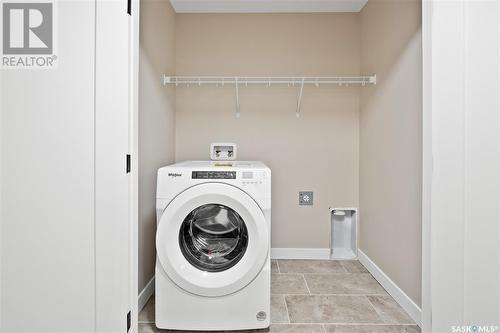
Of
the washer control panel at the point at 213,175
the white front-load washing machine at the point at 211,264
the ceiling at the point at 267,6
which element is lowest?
the white front-load washing machine at the point at 211,264

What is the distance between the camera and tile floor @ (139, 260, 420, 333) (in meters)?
1.74

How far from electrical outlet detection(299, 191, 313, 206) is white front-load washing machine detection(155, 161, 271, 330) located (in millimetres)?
1214

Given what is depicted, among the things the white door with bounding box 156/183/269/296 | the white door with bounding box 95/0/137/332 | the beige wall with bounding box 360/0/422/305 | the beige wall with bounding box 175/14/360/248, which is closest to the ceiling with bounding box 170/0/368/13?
the beige wall with bounding box 175/14/360/248

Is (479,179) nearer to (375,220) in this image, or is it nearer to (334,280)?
(375,220)

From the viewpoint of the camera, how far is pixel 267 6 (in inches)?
106

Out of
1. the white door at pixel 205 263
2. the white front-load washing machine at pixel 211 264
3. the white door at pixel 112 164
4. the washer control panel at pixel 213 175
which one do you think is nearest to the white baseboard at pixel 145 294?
the white front-load washing machine at pixel 211 264

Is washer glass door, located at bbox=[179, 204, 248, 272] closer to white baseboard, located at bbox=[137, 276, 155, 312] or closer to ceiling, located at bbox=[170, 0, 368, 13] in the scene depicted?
white baseboard, located at bbox=[137, 276, 155, 312]

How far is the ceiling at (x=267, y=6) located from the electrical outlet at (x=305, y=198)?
5.36 ft

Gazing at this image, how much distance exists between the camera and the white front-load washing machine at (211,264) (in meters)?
1.63

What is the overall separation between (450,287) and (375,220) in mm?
1190

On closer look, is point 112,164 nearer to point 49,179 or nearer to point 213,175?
point 49,179

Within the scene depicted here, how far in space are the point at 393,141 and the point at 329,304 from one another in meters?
1.17

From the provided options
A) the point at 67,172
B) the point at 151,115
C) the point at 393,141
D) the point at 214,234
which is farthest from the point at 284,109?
the point at 67,172

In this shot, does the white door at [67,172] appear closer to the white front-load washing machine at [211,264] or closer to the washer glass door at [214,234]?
the white front-load washing machine at [211,264]
